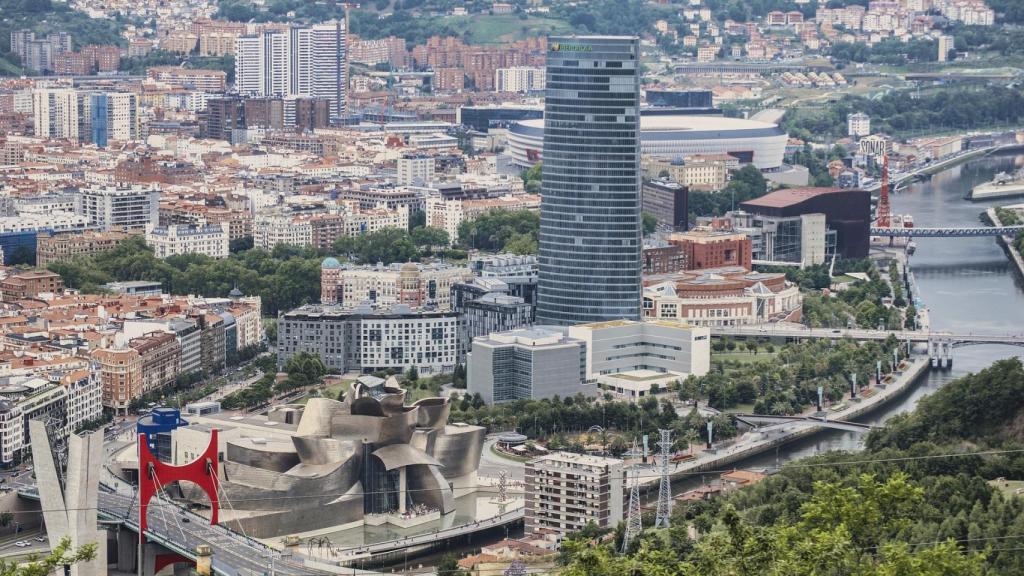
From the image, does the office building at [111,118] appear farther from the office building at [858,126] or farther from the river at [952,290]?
the river at [952,290]

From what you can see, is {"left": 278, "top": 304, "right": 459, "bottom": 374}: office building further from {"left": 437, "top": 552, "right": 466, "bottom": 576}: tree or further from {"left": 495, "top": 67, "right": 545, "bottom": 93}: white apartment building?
{"left": 495, "top": 67, "right": 545, "bottom": 93}: white apartment building

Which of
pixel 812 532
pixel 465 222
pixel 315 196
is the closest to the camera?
pixel 812 532

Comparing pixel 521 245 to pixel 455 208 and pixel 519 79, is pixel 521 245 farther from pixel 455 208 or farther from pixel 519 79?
pixel 519 79

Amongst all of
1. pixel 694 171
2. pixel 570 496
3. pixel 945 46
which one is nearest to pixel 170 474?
pixel 570 496

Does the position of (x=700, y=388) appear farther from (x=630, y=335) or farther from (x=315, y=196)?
(x=315, y=196)

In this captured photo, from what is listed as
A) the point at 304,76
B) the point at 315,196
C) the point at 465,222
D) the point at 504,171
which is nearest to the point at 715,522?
the point at 465,222

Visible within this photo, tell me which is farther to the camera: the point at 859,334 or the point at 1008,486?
the point at 859,334

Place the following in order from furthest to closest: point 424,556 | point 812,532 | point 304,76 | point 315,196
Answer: point 304,76 → point 315,196 → point 424,556 → point 812,532

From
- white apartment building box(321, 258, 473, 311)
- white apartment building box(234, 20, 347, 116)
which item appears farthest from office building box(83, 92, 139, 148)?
white apartment building box(321, 258, 473, 311)
